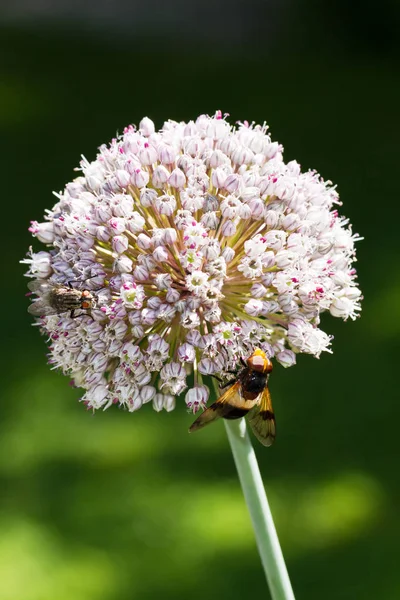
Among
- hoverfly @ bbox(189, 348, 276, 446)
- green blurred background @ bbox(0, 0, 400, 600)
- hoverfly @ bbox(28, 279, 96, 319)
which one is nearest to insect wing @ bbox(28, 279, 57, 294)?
hoverfly @ bbox(28, 279, 96, 319)

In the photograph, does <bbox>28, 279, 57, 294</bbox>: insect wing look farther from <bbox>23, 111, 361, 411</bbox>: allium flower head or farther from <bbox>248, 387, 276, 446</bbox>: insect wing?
<bbox>248, 387, 276, 446</bbox>: insect wing

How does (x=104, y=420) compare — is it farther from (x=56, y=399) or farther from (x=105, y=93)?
(x=105, y=93)

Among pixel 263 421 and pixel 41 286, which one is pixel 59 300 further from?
pixel 263 421

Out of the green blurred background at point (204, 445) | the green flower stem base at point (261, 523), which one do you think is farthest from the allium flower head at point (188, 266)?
the green blurred background at point (204, 445)

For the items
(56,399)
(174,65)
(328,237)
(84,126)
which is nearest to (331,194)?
(328,237)

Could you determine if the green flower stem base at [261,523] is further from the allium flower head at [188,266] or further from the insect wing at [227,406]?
the allium flower head at [188,266]
